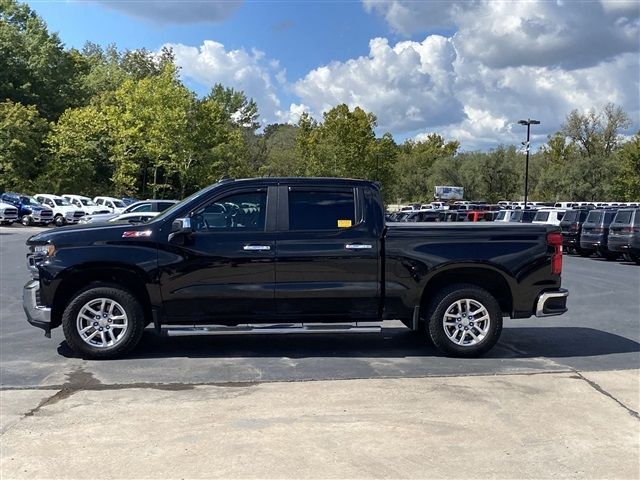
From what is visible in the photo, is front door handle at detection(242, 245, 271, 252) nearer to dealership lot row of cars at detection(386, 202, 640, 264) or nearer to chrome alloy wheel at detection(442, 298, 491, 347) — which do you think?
chrome alloy wheel at detection(442, 298, 491, 347)

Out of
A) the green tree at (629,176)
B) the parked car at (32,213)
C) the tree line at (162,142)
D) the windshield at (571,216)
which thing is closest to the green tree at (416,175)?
the tree line at (162,142)

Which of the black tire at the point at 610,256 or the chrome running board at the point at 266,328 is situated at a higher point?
the chrome running board at the point at 266,328

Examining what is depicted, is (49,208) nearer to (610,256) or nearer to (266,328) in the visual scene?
(610,256)

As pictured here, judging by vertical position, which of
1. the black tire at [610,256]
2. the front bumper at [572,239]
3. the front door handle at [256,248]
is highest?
the front door handle at [256,248]

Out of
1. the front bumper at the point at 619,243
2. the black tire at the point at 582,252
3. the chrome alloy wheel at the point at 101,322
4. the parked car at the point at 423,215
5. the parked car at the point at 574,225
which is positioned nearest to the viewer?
the chrome alloy wheel at the point at 101,322

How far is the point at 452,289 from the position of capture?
7.40 metres

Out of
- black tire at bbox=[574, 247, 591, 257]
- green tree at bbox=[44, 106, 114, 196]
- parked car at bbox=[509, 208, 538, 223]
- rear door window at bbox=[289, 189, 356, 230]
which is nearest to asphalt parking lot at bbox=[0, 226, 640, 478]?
rear door window at bbox=[289, 189, 356, 230]

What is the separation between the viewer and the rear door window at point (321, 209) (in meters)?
7.31

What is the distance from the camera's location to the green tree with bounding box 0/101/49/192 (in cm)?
4588

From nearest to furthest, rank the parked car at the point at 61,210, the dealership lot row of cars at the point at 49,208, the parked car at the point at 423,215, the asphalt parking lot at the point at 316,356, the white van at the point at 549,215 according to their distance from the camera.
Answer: the asphalt parking lot at the point at 316,356, the white van at the point at 549,215, the parked car at the point at 423,215, the parked car at the point at 61,210, the dealership lot row of cars at the point at 49,208

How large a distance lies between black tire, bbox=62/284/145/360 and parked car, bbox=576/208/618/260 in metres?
18.9

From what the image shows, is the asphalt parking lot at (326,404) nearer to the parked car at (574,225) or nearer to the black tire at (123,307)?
the black tire at (123,307)

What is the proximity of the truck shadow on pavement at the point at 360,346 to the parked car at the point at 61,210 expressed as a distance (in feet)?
104

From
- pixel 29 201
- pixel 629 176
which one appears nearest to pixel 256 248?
pixel 29 201
